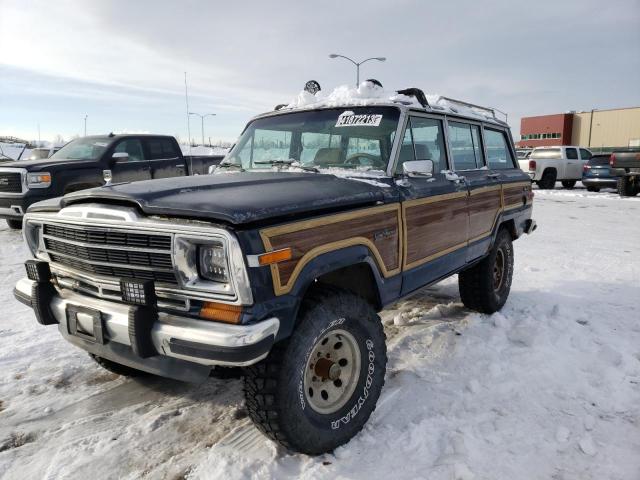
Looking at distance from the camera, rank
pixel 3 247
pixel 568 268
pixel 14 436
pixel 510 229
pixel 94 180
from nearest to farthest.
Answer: pixel 14 436 < pixel 510 229 < pixel 568 268 < pixel 3 247 < pixel 94 180

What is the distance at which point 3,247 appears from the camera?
7.82 m

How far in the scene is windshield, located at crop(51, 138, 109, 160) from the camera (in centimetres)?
902

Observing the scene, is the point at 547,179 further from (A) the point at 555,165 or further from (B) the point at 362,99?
(B) the point at 362,99

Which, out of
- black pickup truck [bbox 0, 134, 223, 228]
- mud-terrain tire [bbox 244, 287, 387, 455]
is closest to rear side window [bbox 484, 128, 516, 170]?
mud-terrain tire [bbox 244, 287, 387, 455]

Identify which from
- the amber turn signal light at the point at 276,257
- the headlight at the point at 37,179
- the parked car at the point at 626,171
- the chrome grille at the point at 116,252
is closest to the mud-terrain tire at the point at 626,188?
the parked car at the point at 626,171

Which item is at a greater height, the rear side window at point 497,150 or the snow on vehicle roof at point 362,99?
the snow on vehicle roof at point 362,99

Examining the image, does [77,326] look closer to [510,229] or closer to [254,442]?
[254,442]

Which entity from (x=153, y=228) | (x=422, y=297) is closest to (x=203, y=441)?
(x=153, y=228)

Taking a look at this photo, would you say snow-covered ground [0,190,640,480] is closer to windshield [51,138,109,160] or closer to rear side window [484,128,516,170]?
rear side window [484,128,516,170]

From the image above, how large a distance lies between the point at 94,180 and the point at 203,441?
7.16 m

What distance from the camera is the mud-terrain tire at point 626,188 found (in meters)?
16.0

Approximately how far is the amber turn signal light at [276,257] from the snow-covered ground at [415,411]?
44.8 inches

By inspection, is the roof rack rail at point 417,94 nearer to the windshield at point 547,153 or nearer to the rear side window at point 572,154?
the windshield at point 547,153

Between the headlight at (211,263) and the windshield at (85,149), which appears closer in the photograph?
the headlight at (211,263)
